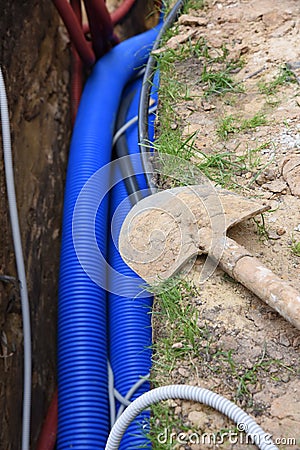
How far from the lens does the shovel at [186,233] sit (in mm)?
1438

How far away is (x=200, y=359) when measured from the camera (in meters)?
1.34

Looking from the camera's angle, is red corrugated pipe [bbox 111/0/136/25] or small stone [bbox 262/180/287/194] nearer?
small stone [bbox 262/180/287/194]

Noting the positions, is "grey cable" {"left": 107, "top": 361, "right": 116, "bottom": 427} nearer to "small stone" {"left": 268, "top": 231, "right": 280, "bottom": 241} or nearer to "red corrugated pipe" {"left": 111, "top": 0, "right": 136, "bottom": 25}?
"small stone" {"left": 268, "top": 231, "right": 280, "bottom": 241}

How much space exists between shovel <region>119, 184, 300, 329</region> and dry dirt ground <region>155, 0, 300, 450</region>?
6cm

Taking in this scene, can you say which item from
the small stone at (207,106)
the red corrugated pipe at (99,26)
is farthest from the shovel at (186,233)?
the red corrugated pipe at (99,26)

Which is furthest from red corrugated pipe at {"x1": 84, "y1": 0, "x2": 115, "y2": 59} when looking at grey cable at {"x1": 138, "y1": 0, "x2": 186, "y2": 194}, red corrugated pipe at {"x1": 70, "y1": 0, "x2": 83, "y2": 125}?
grey cable at {"x1": 138, "y1": 0, "x2": 186, "y2": 194}

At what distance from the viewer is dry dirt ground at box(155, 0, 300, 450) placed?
1255 mm

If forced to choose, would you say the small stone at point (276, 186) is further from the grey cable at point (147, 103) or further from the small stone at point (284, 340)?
the small stone at point (284, 340)

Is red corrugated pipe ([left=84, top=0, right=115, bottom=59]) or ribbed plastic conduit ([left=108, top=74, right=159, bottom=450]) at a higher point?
red corrugated pipe ([left=84, top=0, right=115, bottom=59])

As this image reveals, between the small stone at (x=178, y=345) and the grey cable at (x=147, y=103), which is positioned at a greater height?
the grey cable at (x=147, y=103)

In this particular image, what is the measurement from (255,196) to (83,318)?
33.1 inches

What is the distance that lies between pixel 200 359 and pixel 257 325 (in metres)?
0.16

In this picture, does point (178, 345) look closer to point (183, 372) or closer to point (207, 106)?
point (183, 372)

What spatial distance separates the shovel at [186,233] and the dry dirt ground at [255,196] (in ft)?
0.21
